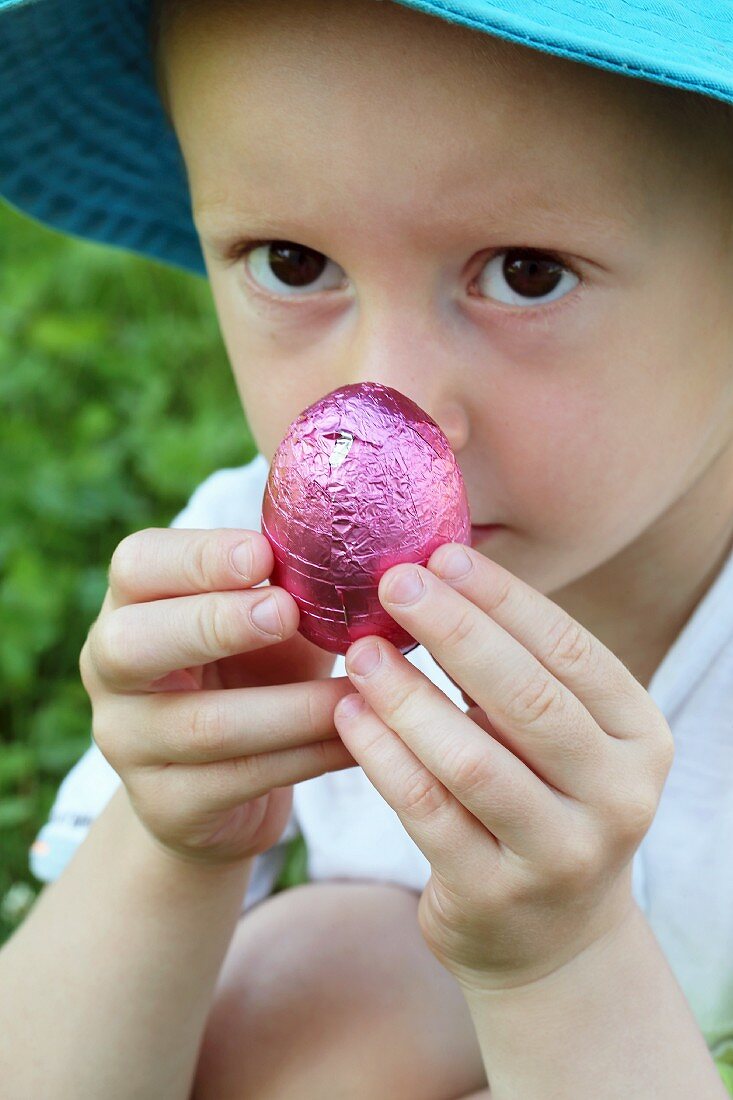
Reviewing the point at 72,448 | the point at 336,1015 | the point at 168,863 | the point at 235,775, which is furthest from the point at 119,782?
the point at 72,448

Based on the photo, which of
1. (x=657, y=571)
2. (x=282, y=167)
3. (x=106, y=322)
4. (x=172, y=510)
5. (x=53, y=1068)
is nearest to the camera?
(x=282, y=167)

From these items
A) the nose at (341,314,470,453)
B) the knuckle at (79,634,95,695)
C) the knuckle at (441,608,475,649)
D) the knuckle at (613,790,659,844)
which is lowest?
the knuckle at (79,634,95,695)

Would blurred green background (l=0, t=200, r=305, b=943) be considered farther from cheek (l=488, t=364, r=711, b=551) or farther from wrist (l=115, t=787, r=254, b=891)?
cheek (l=488, t=364, r=711, b=551)

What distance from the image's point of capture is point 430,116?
4.16ft

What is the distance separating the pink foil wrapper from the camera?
3.81 feet

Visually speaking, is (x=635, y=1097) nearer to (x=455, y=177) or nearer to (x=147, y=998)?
(x=147, y=998)

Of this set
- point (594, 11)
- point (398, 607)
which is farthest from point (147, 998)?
point (594, 11)

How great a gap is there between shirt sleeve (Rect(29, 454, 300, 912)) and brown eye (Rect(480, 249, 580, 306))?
2.63 feet

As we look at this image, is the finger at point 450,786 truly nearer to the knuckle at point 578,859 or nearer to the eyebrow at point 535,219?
the knuckle at point 578,859

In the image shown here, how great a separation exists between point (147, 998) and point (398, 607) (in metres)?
0.82

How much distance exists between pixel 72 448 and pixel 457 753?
2078mm

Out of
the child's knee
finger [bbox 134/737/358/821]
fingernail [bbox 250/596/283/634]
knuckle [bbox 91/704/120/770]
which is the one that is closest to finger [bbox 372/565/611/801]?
fingernail [bbox 250/596/283/634]

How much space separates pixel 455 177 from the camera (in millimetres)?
1279

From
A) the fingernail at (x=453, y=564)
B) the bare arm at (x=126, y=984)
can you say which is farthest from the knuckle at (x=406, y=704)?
the bare arm at (x=126, y=984)
